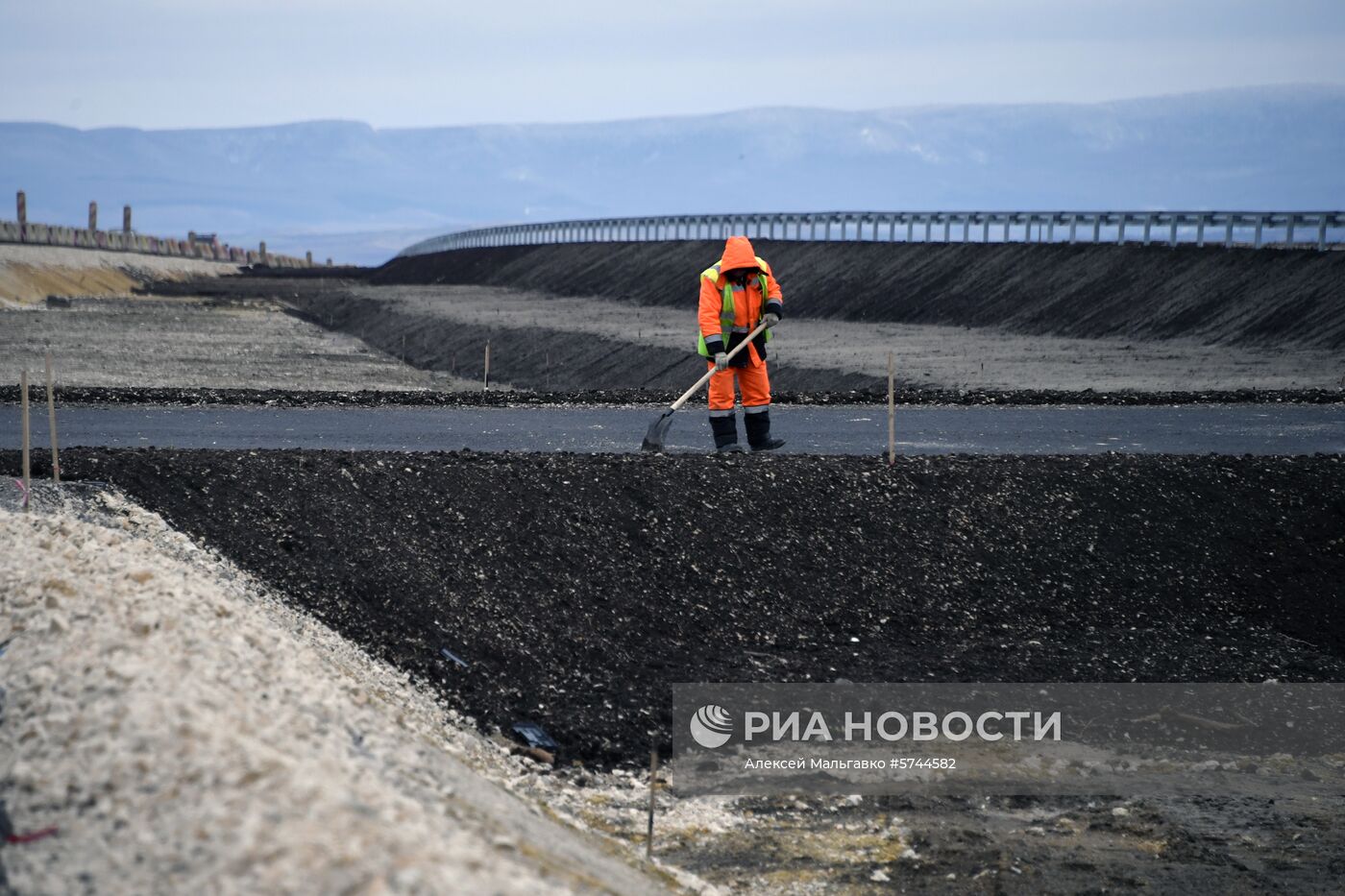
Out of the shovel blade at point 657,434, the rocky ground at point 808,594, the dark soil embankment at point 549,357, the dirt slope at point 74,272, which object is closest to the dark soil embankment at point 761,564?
the rocky ground at point 808,594

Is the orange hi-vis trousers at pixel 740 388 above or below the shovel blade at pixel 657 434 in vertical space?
above

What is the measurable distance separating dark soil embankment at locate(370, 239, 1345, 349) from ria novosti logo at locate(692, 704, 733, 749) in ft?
62.4

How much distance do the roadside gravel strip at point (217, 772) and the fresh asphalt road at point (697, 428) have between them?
6.83 m

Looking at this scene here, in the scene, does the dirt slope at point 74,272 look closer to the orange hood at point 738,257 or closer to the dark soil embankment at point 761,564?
the orange hood at point 738,257

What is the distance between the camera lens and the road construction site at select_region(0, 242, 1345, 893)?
21.0 feet

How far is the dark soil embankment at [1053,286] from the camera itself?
27.3 metres

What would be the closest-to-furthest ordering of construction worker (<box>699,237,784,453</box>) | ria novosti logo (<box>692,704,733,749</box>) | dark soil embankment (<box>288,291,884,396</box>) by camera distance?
1. ria novosti logo (<box>692,704,733,749</box>)
2. construction worker (<box>699,237,784,453</box>)
3. dark soil embankment (<box>288,291,884,396</box>)

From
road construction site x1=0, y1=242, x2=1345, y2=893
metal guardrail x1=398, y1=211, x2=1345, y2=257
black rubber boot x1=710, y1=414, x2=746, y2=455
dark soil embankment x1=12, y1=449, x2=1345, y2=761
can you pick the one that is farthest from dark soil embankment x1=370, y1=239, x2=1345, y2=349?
black rubber boot x1=710, y1=414, x2=746, y2=455

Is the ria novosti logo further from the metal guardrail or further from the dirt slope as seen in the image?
the dirt slope

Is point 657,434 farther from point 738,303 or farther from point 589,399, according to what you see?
point 589,399

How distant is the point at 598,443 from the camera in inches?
584

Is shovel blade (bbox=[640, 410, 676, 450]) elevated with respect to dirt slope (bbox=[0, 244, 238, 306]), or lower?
lower

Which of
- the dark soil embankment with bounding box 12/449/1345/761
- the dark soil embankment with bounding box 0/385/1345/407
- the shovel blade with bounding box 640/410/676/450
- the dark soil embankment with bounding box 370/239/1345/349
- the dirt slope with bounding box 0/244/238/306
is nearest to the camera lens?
the dark soil embankment with bounding box 12/449/1345/761

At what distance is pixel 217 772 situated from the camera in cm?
517
